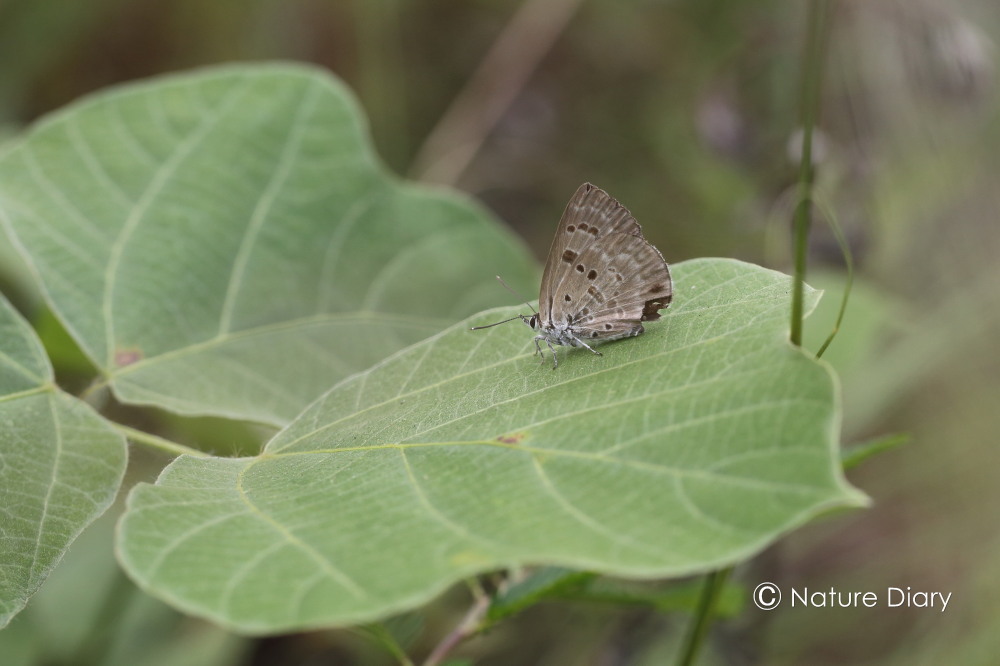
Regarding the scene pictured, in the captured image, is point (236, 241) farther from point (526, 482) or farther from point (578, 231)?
point (526, 482)

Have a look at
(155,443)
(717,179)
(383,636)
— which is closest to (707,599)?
(383,636)

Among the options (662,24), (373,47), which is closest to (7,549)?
(373,47)

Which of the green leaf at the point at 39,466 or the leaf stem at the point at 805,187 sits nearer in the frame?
the leaf stem at the point at 805,187

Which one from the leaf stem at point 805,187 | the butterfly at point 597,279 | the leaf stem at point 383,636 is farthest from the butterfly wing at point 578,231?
the leaf stem at point 383,636

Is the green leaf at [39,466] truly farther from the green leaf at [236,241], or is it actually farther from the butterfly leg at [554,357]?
the butterfly leg at [554,357]

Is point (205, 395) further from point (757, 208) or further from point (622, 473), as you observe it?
point (757, 208)

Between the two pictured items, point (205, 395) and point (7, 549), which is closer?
point (7, 549)
